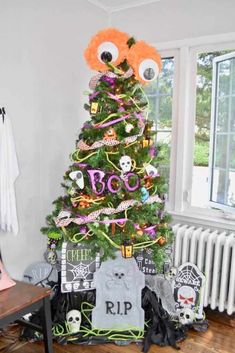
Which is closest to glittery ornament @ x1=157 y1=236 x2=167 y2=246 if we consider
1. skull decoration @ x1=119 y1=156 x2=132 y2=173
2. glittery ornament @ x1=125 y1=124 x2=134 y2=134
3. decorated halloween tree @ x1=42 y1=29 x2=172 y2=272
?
decorated halloween tree @ x1=42 y1=29 x2=172 y2=272

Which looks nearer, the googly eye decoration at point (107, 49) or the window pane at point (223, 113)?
the googly eye decoration at point (107, 49)

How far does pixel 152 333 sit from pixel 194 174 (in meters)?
1.25

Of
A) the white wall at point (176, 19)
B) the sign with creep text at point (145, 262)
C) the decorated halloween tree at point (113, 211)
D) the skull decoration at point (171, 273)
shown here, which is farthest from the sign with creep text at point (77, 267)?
the white wall at point (176, 19)

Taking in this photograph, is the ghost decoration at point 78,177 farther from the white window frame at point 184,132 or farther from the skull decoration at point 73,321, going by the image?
the white window frame at point 184,132

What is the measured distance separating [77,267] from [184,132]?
1341mm

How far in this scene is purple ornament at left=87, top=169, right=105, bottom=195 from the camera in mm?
2066

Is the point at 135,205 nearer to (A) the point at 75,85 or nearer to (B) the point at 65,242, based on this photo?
(B) the point at 65,242

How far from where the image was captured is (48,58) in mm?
2467

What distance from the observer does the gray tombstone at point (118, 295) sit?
2.13 meters

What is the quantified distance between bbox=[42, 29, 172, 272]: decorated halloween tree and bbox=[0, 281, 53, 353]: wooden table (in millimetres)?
398

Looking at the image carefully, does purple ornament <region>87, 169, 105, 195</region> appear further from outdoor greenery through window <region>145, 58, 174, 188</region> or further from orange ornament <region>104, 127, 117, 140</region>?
outdoor greenery through window <region>145, 58, 174, 188</region>

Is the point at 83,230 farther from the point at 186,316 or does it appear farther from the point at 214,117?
the point at 214,117

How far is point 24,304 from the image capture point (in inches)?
65.6

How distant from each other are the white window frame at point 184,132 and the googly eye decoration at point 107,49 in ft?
2.24
